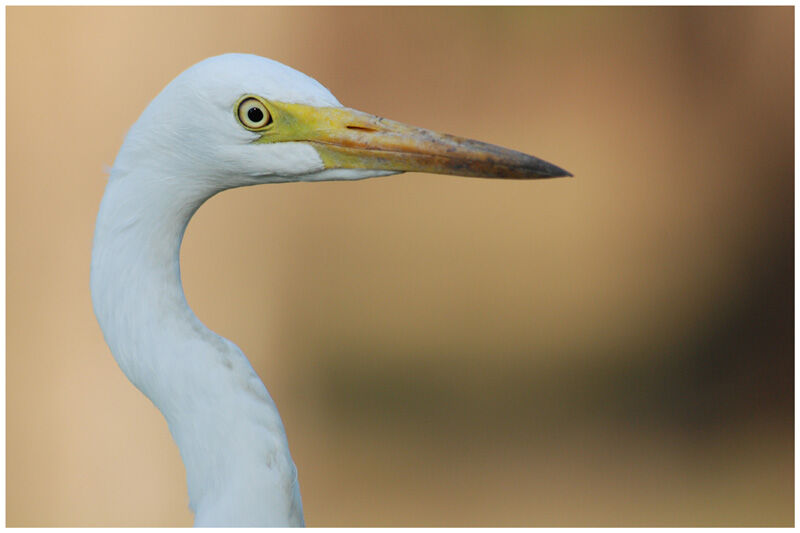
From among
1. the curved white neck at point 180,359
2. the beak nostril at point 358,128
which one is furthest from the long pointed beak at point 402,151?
Result: the curved white neck at point 180,359

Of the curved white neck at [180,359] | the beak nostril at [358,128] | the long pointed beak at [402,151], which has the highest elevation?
the beak nostril at [358,128]

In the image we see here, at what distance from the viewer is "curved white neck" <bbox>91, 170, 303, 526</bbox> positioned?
100 cm

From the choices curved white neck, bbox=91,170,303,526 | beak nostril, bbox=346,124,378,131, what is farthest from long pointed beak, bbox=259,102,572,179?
curved white neck, bbox=91,170,303,526

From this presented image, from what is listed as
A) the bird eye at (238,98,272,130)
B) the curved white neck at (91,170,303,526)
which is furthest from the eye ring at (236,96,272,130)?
the curved white neck at (91,170,303,526)

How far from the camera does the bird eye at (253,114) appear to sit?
0.99 m

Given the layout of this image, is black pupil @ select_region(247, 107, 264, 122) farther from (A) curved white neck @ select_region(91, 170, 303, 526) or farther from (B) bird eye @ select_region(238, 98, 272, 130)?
(A) curved white neck @ select_region(91, 170, 303, 526)

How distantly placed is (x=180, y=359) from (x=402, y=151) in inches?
14.4

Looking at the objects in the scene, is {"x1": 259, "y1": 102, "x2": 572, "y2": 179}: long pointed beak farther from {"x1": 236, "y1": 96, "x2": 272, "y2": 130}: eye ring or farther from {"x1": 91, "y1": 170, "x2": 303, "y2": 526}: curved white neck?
{"x1": 91, "y1": 170, "x2": 303, "y2": 526}: curved white neck

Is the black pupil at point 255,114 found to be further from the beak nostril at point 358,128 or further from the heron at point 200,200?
the beak nostril at point 358,128

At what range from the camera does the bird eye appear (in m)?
0.99

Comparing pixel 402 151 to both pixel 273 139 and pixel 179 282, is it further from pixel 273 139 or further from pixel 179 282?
pixel 179 282

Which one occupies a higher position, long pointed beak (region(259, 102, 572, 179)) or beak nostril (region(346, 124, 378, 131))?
beak nostril (region(346, 124, 378, 131))

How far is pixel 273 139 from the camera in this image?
101 centimetres

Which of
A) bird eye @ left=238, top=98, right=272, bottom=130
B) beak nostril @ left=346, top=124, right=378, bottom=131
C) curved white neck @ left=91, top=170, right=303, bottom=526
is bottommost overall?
curved white neck @ left=91, top=170, right=303, bottom=526
